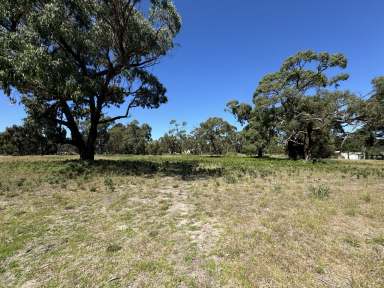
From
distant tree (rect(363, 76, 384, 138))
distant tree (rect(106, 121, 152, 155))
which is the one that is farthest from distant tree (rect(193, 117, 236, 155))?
distant tree (rect(363, 76, 384, 138))

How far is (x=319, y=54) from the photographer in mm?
27609

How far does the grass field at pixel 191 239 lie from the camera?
322 cm

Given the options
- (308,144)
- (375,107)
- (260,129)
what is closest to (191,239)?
(375,107)

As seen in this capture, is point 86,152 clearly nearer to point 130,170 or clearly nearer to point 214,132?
point 130,170

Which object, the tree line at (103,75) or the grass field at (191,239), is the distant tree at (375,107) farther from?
the grass field at (191,239)

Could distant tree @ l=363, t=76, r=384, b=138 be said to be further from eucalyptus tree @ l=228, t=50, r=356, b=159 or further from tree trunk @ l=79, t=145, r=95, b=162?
tree trunk @ l=79, t=145, r=95, b=162

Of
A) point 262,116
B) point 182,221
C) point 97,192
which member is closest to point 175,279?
point 182,221

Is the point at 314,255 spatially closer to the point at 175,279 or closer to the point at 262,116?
the point at 175,279

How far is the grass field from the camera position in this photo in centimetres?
322

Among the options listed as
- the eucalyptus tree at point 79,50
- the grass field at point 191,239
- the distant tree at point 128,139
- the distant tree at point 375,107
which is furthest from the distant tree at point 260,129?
the distant tree at point 128,139

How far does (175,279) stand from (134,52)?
13.9 metres

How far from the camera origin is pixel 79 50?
13930mm

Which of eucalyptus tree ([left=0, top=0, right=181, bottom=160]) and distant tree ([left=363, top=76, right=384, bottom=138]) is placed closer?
eucalyptus tree ([left=0, top=0, right=181, bottom=160])

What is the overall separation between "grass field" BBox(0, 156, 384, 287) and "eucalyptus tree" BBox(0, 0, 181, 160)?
5.41 meters
